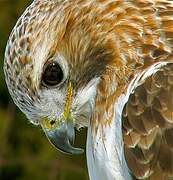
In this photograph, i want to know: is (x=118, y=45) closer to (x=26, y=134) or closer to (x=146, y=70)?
(x=146, y=70)

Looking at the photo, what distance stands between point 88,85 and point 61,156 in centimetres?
302

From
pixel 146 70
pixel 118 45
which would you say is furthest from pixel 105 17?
pixel 146 70

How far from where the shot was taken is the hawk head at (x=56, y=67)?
4.43 m

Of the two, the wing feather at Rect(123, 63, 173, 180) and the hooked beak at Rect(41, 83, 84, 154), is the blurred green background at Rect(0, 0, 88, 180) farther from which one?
the wing feather at Rect(123, 63, 173, 180)

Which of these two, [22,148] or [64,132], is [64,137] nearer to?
[64,132]

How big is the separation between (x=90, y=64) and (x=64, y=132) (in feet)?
1.11

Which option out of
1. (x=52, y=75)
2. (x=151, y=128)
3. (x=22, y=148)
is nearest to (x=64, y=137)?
(x=52, y=75)

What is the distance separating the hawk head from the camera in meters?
4.43

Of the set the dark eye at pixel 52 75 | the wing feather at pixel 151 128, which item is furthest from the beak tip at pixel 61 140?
the wing feather at pixel 151 128

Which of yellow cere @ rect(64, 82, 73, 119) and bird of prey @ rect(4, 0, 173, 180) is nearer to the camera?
bird of prey @ rect(4, 0, 173, 180)

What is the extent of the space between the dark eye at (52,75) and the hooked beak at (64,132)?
68mm

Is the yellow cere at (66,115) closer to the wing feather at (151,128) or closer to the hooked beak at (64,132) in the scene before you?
the hooked beak at (64,132)

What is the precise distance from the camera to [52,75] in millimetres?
4438

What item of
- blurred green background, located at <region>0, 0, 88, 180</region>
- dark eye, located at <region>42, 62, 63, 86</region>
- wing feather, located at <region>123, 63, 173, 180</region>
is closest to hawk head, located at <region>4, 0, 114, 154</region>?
dark eye, located at <region>42, 62, 63, 86</region>
